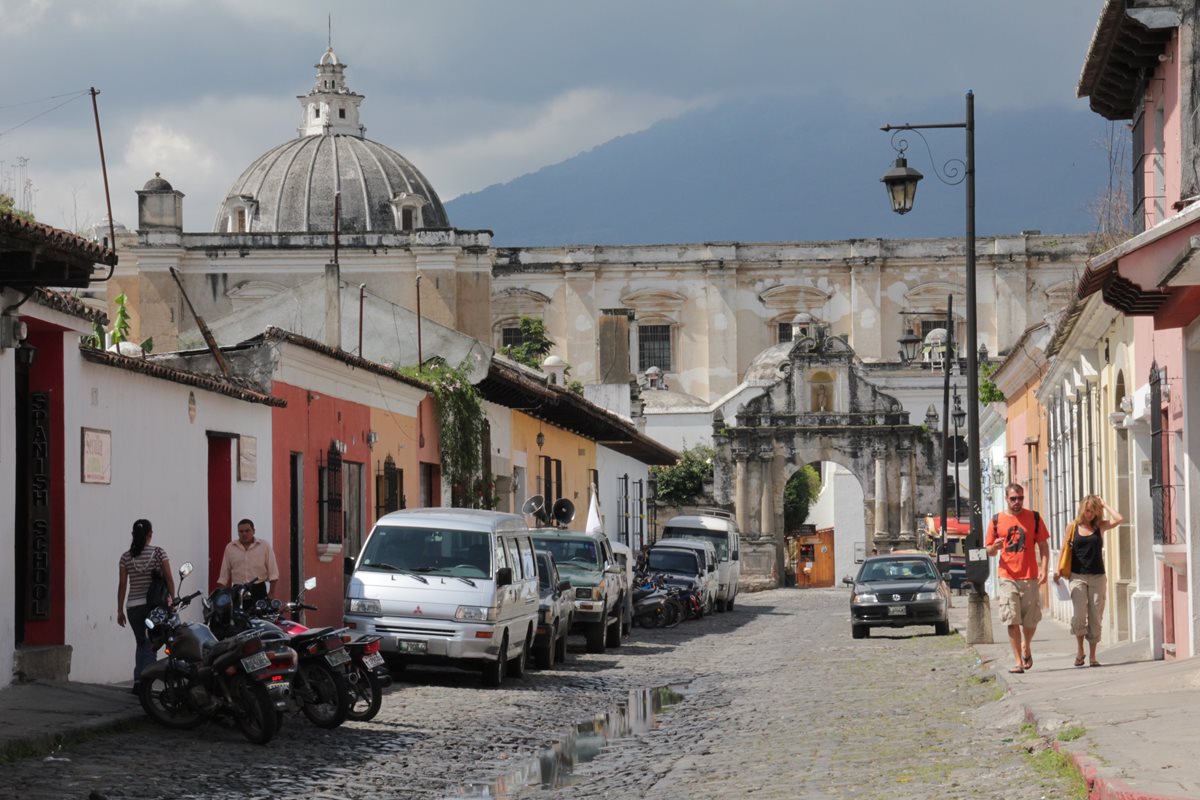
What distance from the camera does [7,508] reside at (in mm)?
14406

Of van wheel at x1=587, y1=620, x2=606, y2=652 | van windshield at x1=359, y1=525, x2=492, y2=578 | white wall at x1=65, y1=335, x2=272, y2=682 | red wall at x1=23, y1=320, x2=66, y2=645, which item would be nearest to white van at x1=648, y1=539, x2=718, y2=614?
van wheel at x1=587, y1=620, x2=606, y2=652

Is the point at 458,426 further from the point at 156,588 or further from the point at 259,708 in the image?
the point at 259,708

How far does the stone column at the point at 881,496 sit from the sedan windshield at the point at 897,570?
38.6 meters

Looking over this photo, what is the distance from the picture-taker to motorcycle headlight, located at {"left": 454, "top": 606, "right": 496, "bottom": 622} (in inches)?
698

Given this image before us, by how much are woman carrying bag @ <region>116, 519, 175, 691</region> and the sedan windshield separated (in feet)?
54.2

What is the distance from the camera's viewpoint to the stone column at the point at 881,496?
68.3 m

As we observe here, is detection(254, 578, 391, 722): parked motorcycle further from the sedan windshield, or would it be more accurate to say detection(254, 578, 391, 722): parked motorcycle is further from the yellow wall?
the yellow wall

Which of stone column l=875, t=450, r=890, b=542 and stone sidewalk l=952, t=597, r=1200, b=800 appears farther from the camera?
stone column l=875, t=450, r=890, b=542

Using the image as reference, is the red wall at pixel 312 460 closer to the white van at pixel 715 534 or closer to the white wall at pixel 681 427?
the white van at pixel 715 534

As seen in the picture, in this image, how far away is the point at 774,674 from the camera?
20.5m

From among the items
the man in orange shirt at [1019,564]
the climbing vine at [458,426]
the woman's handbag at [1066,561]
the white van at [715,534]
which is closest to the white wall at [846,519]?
the white van at [715,534]

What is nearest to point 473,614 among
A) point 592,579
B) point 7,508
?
point 7,508

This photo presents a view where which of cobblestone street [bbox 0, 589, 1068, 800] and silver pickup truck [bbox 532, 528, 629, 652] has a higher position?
silver pickup truck [bbox 532, 528, 629, 652]

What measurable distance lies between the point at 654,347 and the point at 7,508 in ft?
256
